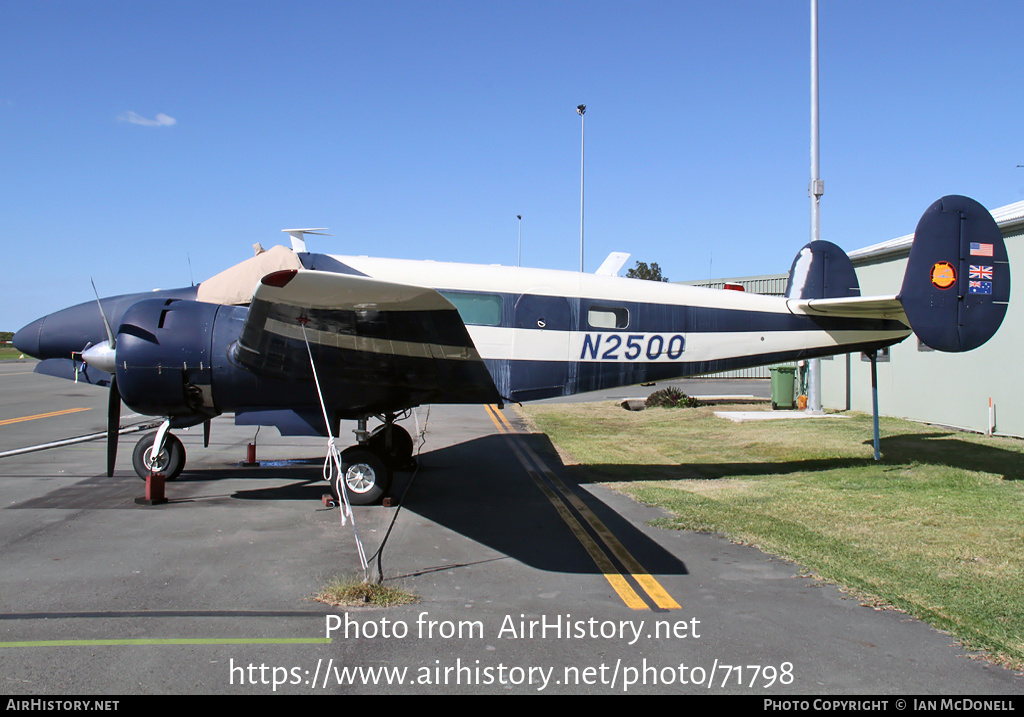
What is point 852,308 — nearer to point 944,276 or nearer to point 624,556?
point 944,276

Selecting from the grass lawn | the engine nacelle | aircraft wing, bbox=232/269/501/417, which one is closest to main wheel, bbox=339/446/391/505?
aircraft wing, bbox=232/269/501/417

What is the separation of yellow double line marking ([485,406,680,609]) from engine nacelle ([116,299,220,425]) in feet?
16.4

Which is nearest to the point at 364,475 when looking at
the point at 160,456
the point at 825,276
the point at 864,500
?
the point at 160,456

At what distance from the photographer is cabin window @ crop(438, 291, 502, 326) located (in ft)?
31.8

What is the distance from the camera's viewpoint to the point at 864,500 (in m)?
9.12

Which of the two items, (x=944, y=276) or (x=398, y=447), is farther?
(x=398, y=447)

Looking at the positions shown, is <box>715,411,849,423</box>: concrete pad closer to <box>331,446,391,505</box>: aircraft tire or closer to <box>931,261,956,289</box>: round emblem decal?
<box>931,261,956,289</box>: round emblem decal

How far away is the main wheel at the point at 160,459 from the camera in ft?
34.2

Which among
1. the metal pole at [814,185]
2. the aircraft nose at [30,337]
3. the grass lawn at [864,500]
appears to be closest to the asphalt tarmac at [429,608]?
the grass lawn at [864,500]

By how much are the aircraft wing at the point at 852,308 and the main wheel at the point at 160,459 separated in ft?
32.6

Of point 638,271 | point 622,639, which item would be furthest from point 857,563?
point 638,271

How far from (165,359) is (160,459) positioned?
2199mm

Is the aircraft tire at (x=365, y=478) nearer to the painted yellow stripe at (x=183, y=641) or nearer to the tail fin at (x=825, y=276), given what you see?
the painted yellow stripe at (x=183, y=641)
